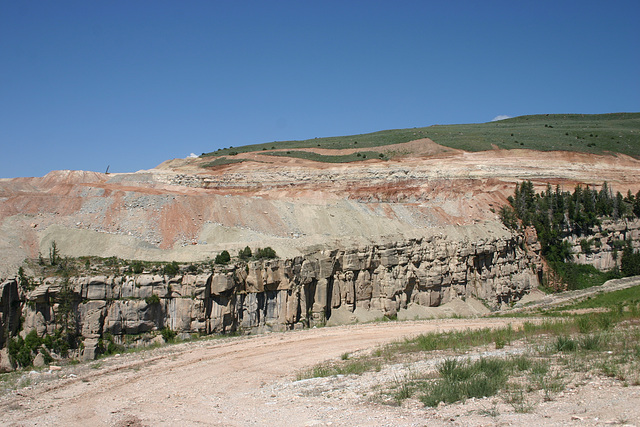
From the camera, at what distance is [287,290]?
28.5 meters

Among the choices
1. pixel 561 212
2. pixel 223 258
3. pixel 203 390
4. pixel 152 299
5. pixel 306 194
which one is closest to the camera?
pixel 203 390

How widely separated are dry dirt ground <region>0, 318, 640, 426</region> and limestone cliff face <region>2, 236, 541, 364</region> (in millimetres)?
2478

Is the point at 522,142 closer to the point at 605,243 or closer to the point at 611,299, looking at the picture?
the point at 605,243

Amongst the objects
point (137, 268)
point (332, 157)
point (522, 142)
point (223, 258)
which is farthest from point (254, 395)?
point (522, 142)

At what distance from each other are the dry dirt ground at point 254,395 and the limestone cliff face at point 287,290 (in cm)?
248

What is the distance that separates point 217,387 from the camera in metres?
15.9

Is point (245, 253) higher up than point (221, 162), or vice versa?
point (221, 162)

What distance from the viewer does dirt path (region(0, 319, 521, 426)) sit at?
38.9 feet

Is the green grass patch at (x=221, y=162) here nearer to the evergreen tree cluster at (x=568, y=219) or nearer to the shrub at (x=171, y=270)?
the evergreen tree cluster at (x=568, y=219)

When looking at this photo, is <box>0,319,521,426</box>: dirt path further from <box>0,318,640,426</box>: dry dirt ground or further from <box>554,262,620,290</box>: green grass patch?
<box>554,262,620,290</box>: green grass patch

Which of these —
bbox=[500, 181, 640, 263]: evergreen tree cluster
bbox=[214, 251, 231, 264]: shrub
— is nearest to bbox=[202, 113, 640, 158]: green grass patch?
bbox=[500, 181, 640, 263]: evergreen tree cluster

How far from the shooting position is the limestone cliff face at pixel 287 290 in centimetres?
2383

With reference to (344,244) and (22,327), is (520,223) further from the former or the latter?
(22,327)

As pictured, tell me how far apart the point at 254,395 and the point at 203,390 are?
2.13 m
